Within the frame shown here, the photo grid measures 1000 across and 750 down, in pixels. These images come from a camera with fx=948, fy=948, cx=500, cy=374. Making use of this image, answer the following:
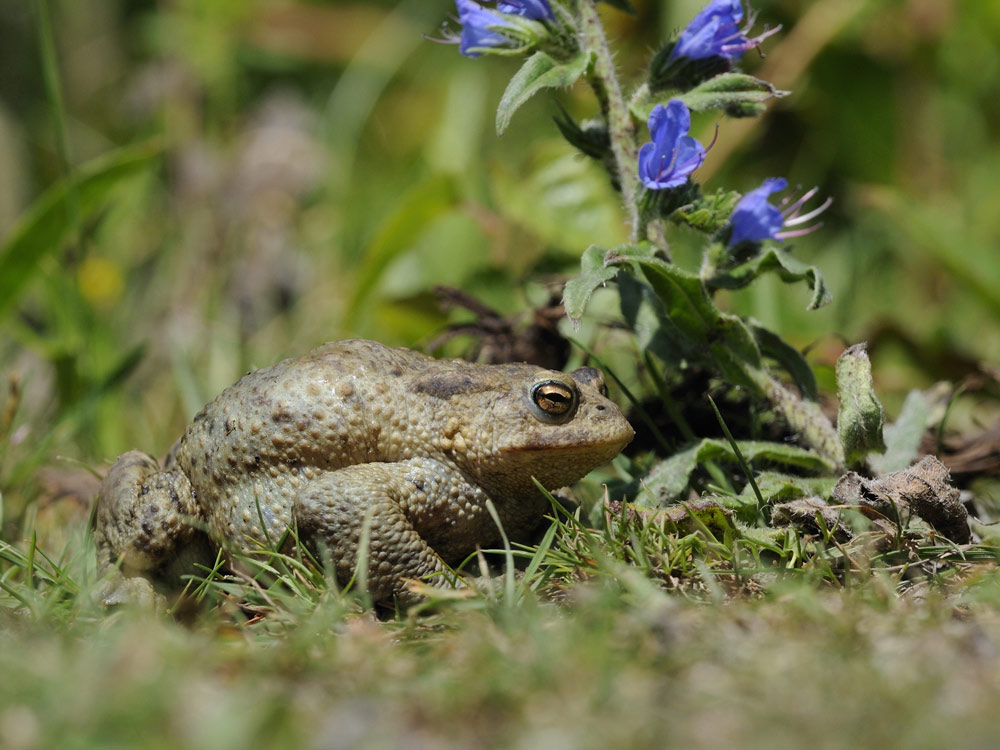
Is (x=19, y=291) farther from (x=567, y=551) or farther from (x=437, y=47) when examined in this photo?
(x=437, y=47)

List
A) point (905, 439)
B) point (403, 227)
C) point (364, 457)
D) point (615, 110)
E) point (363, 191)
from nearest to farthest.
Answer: point (364, 457)
point (615, 110)
point (905, 439)
point (403, 227)
point (363, 191)

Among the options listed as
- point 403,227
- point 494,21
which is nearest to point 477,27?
point 494,21

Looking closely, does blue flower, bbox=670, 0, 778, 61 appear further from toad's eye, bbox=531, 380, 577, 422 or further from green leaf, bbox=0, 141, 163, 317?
green leaf, bbox=0, 141, 163, 317

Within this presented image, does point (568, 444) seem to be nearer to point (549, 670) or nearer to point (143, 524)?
point (549, 670)

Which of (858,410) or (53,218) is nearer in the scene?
(858,410)

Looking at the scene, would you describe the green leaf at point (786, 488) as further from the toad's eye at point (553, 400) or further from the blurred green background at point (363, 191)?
the blurred green background at point (363, 191)

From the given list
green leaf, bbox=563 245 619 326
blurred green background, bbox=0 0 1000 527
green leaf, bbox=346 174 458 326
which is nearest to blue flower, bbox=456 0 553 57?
green leaf, bbox=563 245 619 326
